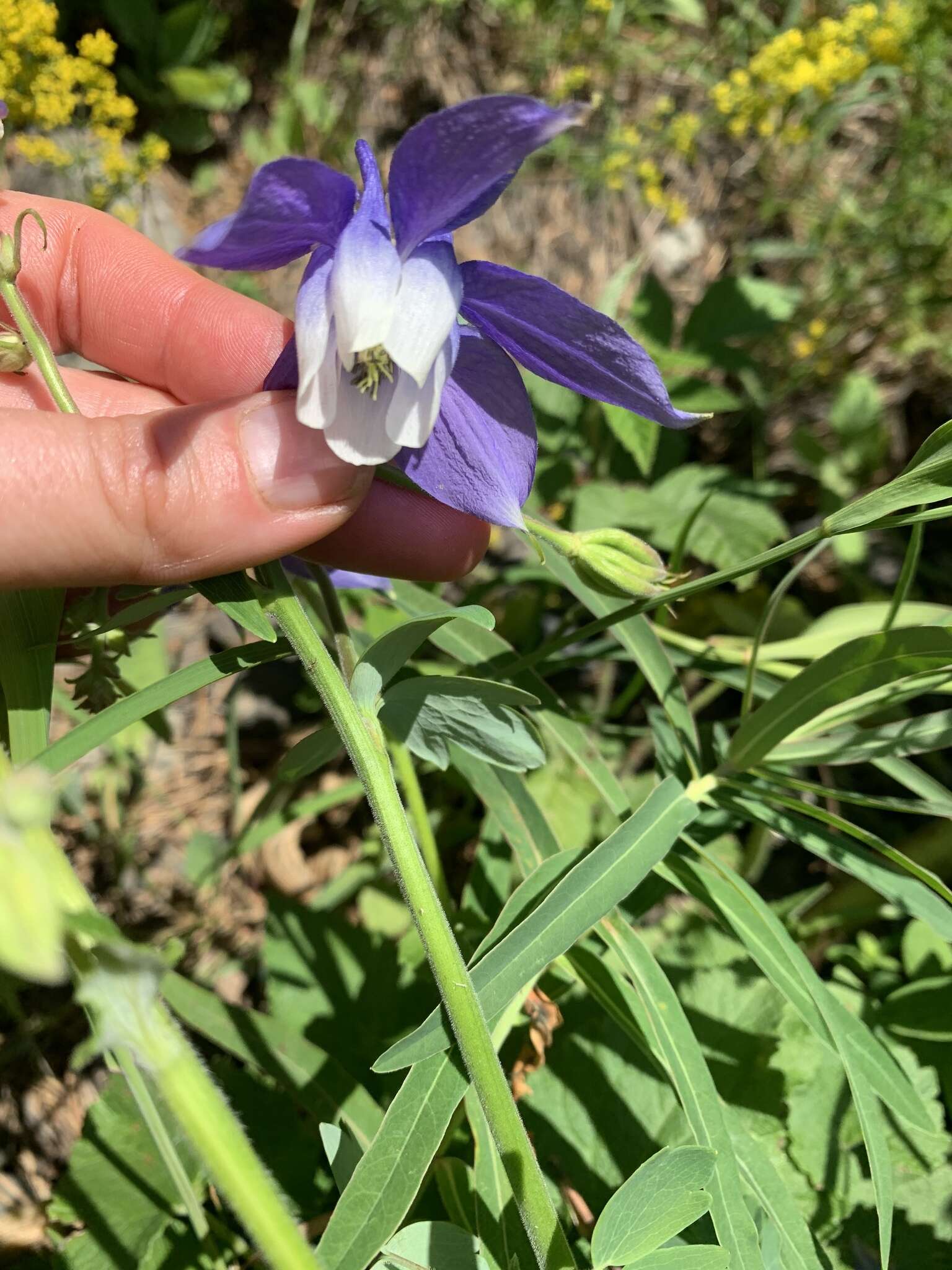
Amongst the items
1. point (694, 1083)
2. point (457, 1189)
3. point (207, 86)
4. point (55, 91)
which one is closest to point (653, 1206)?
point (694, 1083)

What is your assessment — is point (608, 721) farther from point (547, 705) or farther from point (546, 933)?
point (546, 933)

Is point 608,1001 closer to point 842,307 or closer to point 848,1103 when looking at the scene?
point 848,1103

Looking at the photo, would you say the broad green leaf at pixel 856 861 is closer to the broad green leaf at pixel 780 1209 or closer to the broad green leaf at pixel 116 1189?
the broad green leaf at pixel 780 1209

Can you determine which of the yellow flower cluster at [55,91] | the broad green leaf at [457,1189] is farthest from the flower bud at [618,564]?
the yellow flower cluster at [55,91]

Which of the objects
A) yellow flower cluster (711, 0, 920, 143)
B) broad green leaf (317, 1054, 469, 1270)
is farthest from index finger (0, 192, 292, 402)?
yellow flower cluster (711, 0, 920, 143)

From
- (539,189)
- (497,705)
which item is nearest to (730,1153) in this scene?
(497,705)

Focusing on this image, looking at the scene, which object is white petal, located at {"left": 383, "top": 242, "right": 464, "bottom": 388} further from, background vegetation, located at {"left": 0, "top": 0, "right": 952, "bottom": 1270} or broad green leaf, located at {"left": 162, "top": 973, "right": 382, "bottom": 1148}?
broad green leaf, located at {"left": 162, "top": 973, "right": 382, "bottom": 1148}
